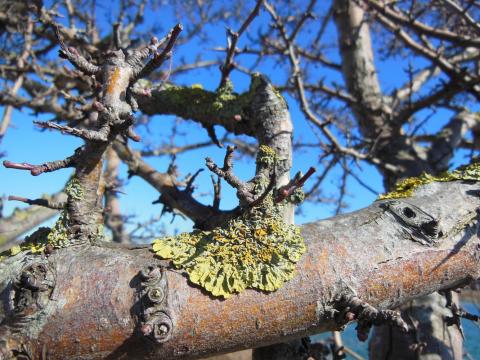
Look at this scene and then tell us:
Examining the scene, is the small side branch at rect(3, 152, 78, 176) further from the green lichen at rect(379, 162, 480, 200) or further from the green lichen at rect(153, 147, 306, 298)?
the green lichen at rect(379, 162, 480, 200)

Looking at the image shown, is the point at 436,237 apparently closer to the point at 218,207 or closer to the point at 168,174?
the point at 218,207

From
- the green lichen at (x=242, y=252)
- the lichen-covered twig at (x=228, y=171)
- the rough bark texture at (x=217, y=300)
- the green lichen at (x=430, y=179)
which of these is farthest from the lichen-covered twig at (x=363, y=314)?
the green lichen at (x=430, y=179)

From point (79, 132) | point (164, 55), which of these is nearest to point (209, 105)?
point (164, 55)

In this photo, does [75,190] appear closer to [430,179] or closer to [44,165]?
[44,165]

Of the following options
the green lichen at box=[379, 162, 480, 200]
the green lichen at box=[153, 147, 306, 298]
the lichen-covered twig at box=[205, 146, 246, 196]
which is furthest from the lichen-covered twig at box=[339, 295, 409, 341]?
the green lichen at box=[379, 162, 480, 200]

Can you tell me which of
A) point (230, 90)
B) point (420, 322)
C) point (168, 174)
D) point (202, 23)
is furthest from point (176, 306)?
point (202, 23)

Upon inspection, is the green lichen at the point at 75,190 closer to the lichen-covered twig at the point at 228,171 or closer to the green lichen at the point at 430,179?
the lichen-covered twig at the point at 228,171
